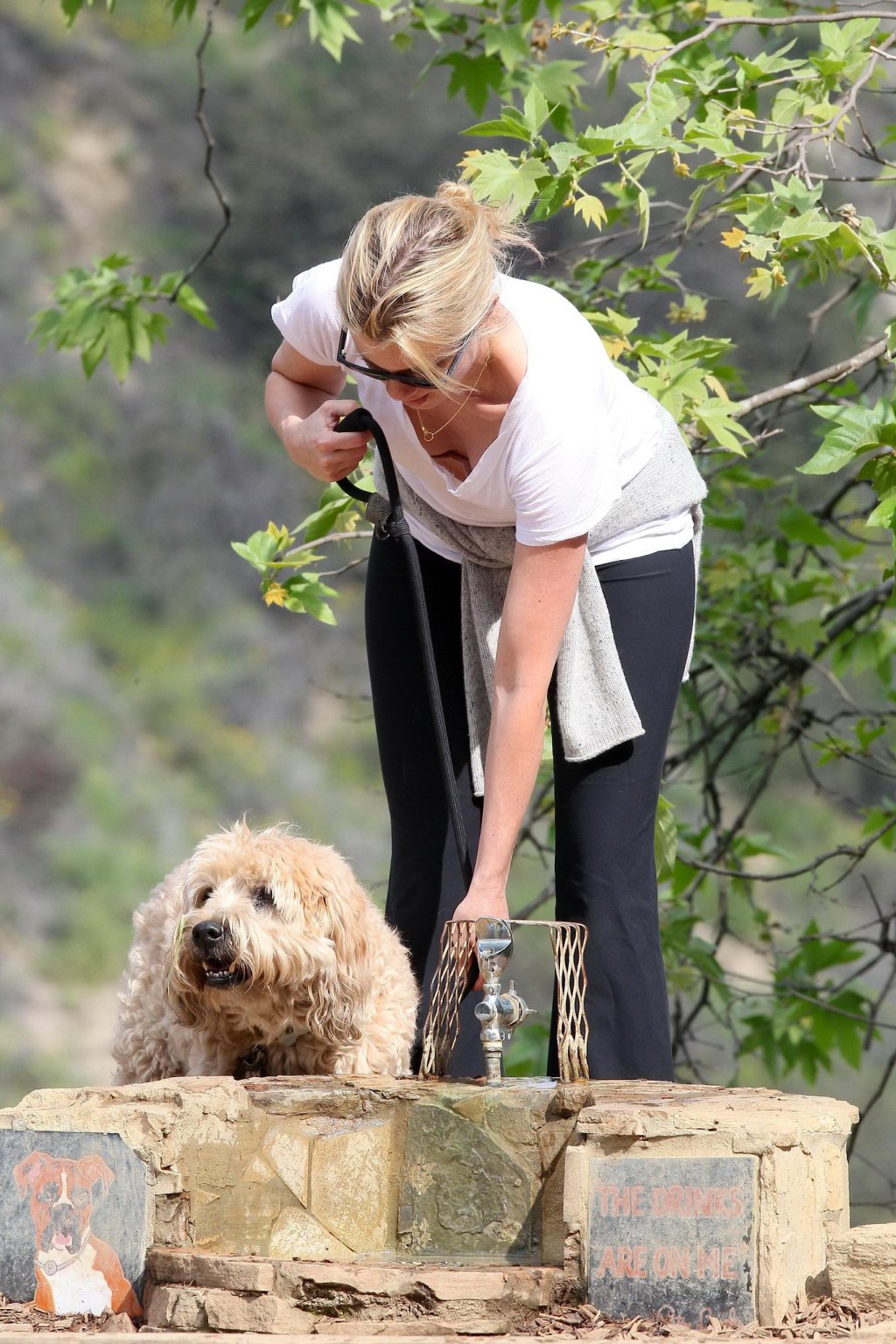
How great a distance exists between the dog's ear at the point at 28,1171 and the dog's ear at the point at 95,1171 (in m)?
0.05

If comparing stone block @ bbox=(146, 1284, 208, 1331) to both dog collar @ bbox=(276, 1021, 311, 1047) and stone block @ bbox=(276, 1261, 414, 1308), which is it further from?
dog collar @ bbox=(276, 1021, 311, 1047)

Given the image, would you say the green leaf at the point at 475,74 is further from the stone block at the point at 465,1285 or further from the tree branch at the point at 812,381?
the stone block at the point at 465,1285

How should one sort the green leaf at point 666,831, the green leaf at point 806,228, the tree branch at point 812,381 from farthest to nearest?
the green leaf at point 666,831, the tree branch at point 812,381, the green leaf at point 806,228

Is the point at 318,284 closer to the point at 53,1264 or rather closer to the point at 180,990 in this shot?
the point at 180,990

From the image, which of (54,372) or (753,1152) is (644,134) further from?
(54,372)

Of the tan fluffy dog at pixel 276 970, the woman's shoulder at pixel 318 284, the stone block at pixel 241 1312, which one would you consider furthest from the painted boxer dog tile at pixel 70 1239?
the woman's shoulder at pixel 318 284

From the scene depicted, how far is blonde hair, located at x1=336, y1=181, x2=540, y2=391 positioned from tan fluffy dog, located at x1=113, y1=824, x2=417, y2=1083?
3.63ft

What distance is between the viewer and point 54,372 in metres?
14.8

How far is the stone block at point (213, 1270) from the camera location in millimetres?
2129

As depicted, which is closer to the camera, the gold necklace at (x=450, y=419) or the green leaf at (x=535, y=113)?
the gold necklace at (x=450, y=419)

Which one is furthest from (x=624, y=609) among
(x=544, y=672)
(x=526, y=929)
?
(x=526, y=929)

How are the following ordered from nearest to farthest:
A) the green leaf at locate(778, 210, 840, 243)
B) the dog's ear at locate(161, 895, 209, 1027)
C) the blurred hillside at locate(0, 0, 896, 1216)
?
1. the green leaf at locate(778, 210, 840, 243)
2. the dog's ear at locate(161, 895, 209, 1027)
3. the blurred hillside at locate(0, 0, 896, 1216)

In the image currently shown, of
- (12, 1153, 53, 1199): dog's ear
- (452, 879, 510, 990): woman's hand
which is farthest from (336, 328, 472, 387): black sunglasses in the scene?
(12, 1153, 53, 1199): dog's ear

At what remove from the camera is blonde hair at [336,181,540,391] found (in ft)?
8.07
